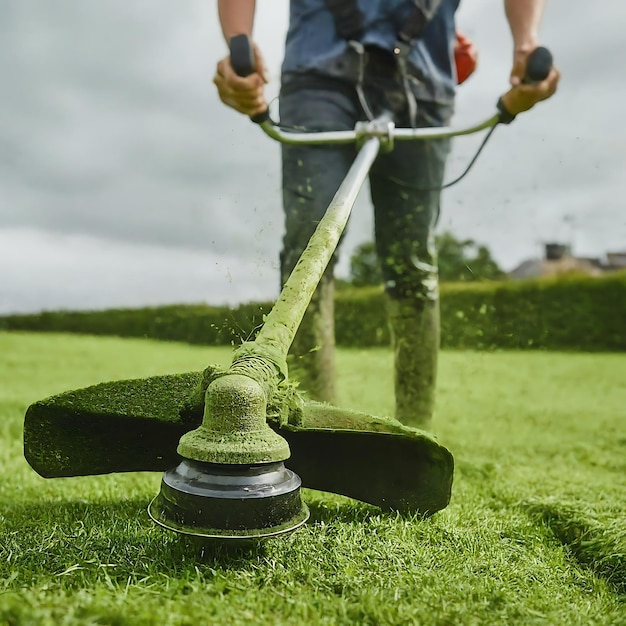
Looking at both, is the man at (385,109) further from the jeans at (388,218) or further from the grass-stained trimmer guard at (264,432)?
the grass-stained trimmer guard at (264,432)

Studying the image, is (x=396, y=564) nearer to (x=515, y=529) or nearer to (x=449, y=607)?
(x=449, y=607)

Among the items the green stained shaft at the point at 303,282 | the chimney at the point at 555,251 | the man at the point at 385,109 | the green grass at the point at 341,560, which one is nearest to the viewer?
the green grass at the point at 341,560

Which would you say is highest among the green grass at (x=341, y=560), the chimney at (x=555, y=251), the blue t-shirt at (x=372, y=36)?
the chimney at (x=555, y=251)

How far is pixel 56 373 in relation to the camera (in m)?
8.16

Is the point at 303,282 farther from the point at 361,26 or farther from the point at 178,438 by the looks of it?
the point at 361,26

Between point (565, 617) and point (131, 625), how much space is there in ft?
2.31

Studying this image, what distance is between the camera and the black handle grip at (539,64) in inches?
84.0

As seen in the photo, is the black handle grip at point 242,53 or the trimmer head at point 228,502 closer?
the trimmer head at point 228,502

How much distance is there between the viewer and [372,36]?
8.32 ft

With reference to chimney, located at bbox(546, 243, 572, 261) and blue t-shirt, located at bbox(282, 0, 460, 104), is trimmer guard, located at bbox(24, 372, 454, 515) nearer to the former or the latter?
blue t-shirt, located at bbox(282, 0, 460, 104)

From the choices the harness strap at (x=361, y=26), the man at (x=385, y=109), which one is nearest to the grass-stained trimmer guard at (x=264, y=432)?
the man at (x=385, y=109)

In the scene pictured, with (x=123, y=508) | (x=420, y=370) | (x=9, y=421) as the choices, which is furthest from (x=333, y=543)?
(x=9, y=421)

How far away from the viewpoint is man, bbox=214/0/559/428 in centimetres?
239

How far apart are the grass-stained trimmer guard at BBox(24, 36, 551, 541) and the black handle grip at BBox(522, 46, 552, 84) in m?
0.89
